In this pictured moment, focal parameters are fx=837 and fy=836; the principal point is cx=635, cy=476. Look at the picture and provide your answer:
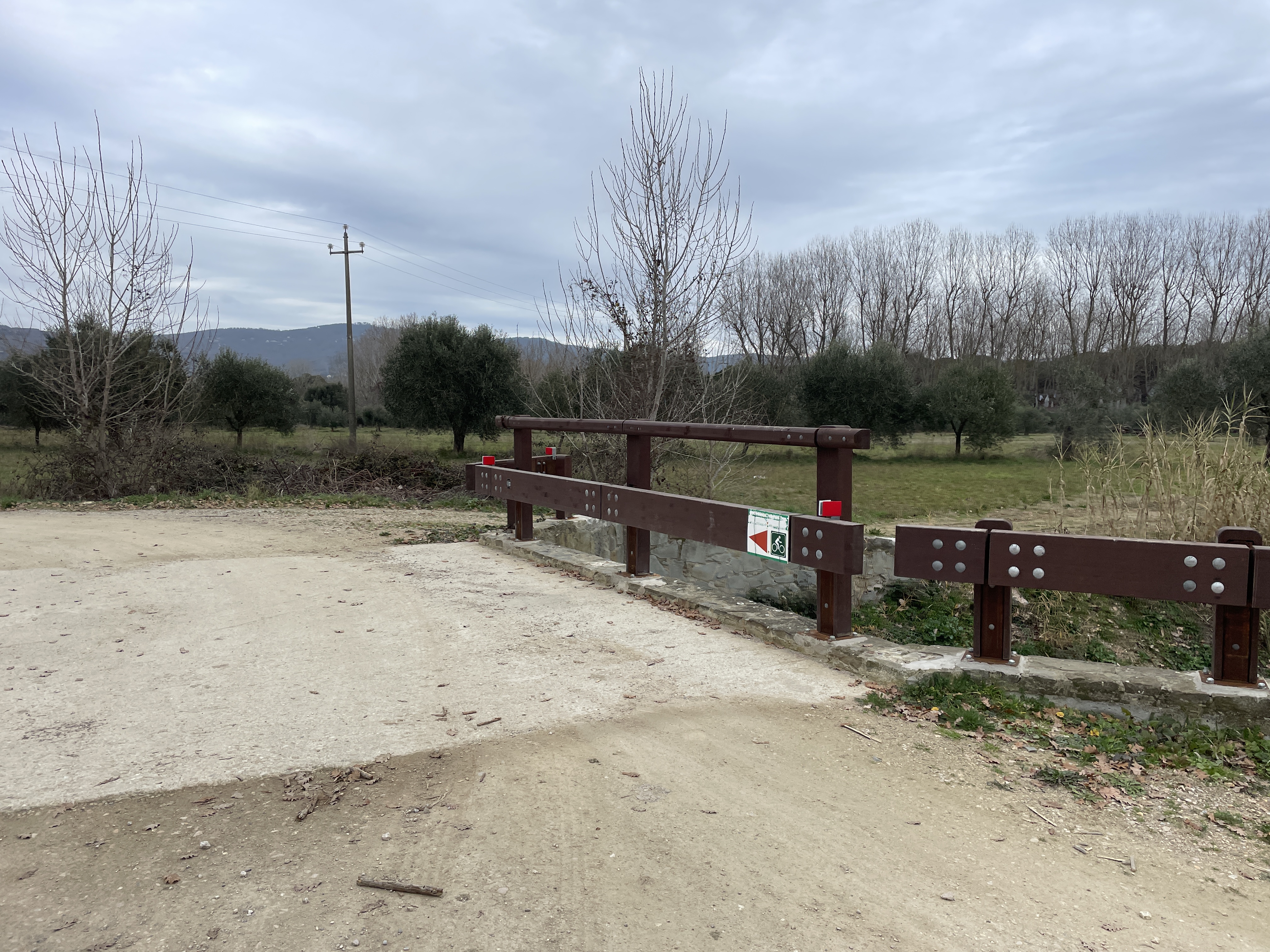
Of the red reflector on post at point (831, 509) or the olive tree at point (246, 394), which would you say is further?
the olive tree at point (246, 394)

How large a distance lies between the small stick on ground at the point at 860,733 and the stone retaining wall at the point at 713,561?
542 centimetres

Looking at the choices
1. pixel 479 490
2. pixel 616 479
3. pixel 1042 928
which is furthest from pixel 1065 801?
pixel 616 479

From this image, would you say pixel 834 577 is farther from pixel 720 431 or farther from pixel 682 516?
pixel 720 431

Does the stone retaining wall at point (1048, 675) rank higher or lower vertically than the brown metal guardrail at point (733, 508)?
lower

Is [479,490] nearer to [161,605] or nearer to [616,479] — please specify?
[161,605]

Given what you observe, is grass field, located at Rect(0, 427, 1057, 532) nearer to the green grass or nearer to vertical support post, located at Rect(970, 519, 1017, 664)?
vertical support post, located at Rect(970, 519, 1017, 664)

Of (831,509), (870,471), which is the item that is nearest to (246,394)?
(870,471)

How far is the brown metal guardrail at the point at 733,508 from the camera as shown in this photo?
473cm

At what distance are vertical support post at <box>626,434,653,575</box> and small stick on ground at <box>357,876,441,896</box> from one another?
416 cm

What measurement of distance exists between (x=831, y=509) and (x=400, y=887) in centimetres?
312

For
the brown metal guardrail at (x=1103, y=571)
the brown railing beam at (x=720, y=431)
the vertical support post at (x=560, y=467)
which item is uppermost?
the brown railing beam at (x=720, y=431)

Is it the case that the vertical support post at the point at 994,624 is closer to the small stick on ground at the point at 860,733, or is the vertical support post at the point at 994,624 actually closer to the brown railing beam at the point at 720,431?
the brown railing beam at the point at 720,431

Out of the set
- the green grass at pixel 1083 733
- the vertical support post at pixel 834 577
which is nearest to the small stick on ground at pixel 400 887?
the green grass at pixel 1083 733

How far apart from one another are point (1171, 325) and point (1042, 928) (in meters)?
72.2
